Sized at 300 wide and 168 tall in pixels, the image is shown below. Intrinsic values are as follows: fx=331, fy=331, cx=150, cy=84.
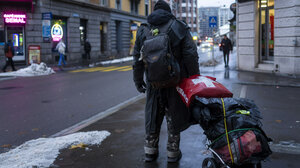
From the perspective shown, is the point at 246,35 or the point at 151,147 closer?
the point at 151,147

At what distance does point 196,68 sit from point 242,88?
762 cm

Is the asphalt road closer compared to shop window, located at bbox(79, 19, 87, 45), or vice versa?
the asphalt road

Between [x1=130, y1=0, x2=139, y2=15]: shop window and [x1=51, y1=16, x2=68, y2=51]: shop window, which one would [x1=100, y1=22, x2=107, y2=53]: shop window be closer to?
[x1=51, y1=16, x2=68, y2=51]: shop window

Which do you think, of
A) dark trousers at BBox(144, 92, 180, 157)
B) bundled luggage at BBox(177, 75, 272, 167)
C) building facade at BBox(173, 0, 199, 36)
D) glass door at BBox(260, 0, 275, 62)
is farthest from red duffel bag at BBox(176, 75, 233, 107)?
building facade at BBox(173, 0, 199, 36)

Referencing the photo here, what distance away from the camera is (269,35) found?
16.8 m

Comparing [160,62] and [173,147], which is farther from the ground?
[160,62]

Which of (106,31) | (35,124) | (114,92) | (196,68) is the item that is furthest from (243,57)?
(106,31)

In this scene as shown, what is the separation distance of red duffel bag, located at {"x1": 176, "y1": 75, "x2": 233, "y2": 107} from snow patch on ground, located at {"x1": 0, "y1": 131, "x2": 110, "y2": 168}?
7.04 feet

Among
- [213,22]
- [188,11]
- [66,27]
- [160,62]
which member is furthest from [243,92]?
[188,11]

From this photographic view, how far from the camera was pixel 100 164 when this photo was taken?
4.34 meters

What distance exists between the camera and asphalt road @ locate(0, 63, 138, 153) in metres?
6.53

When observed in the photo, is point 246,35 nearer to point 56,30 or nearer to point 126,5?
point 56,30

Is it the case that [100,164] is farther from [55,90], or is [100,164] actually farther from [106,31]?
[106,31]

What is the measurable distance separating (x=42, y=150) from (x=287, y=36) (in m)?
12.7
